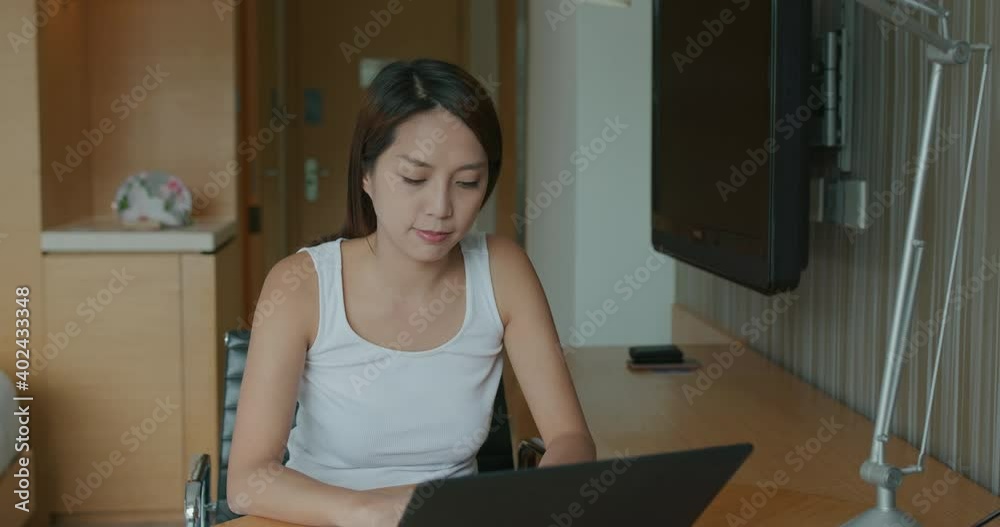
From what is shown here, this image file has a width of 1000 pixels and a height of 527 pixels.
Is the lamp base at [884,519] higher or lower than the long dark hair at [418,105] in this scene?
lower

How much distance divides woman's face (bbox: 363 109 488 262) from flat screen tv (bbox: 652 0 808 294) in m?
0.50

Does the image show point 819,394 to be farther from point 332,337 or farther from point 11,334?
point 11,334

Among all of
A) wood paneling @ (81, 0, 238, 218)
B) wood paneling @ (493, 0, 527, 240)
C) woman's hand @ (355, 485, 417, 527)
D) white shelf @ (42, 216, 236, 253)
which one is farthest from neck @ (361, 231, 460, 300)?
wood paneling @ (493, 0, 527, 240)

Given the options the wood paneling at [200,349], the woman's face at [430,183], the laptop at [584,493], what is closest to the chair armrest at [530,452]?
the woman's face at [430,183]

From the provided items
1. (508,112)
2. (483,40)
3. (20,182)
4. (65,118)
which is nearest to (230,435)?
(20,182)

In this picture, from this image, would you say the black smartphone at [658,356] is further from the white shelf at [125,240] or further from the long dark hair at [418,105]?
the white shelf at [125,240]

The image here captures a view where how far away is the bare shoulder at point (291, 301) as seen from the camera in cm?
158

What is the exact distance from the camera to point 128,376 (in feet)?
11.7

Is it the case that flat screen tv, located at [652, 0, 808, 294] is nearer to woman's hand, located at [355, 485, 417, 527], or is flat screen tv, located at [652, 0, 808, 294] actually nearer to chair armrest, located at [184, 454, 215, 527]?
woman's hand, located at [355, 485, 417, 527]

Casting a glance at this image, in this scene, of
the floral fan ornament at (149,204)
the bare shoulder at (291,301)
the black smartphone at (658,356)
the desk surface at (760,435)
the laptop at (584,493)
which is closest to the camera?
the laptop at (584,493)

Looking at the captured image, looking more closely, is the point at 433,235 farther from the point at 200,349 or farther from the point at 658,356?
the point at 200,349

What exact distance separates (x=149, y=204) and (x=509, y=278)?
2.30 meters

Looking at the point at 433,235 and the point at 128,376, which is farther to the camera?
the point at 128,376

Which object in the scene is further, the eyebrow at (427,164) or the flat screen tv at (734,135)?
the flat screen tv at (734,135)
